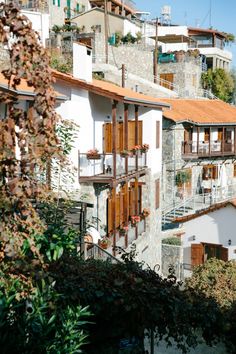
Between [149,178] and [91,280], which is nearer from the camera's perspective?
[91,280]

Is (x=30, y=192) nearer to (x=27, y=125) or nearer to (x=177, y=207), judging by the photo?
(x=27, y=125)

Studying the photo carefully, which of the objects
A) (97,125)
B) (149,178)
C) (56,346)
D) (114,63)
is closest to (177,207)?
(149,178)

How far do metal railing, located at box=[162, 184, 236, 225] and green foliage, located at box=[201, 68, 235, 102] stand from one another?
86.7 feet

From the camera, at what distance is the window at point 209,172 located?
39844 millimetres

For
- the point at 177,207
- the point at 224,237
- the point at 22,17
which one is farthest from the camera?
the point at 177,207

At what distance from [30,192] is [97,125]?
16.3 meters

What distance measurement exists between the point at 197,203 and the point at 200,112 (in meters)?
8.63

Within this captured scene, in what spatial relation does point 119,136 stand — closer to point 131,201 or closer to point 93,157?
point 131,201

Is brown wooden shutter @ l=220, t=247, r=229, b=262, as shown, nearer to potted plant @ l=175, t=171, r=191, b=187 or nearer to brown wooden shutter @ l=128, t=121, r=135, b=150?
potted plant @ l=175, t=171, r=191, b=187

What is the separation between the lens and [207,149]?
39219 mm

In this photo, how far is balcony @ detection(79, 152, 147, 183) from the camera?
60.3 feet

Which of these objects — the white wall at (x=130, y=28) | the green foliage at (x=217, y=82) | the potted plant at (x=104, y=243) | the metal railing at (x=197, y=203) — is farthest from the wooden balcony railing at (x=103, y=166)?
the green foliage at (x=217, y=82)

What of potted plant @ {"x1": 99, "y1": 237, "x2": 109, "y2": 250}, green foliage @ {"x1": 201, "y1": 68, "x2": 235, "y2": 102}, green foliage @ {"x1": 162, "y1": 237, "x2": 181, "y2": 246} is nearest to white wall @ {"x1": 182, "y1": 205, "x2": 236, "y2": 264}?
green foliage @ {"x1": 162, "y1": 237, "x2": 181, "y2": 246}

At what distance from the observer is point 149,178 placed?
78.5 ft
